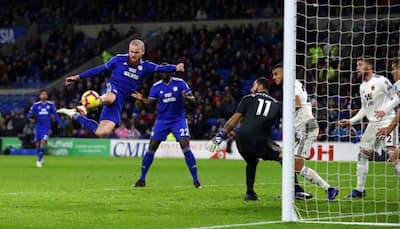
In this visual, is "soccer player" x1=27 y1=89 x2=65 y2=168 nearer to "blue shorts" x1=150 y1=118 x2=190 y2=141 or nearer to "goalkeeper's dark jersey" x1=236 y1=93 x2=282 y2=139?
"blue shorts" x1=150 y1=118 x2=190 y2=141

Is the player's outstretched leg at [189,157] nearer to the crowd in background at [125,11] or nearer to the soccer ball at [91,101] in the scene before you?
the soccer ball at [91,101]

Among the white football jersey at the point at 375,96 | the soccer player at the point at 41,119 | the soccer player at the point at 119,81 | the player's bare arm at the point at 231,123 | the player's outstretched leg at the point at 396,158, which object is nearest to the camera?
the player's outstretched leg at the point at 396,158

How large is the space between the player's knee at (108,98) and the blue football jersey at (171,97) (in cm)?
212

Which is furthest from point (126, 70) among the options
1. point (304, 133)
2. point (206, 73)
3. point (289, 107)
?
point (206, 73)

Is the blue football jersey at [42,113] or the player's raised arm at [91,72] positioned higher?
the player's raised arm at [91,72]

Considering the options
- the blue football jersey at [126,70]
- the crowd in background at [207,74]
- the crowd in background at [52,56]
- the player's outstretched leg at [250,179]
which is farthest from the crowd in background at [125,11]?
the player's outstretched leg at [250,179]

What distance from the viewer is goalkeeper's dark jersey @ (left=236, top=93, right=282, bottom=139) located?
507 inches

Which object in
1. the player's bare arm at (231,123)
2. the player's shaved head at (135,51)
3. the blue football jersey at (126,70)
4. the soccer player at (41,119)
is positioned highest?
the player's shaved head at (135,51)

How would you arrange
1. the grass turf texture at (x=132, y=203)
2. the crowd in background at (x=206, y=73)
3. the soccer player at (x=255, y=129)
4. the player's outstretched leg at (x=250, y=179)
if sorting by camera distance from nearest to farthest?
the grass turf texture at (x=132, y=203) < the soccer player at (x=255, y=129) < the player's outstretched leg at (x=250, y=179) < the crowd in background at (x=206, y=73)

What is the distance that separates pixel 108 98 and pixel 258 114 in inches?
111

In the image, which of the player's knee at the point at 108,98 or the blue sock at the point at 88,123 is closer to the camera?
the player's knee at the point at 108,98

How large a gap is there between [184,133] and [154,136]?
0.64 meters

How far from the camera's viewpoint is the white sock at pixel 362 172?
13.8 metres

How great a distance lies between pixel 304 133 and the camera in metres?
13.9
